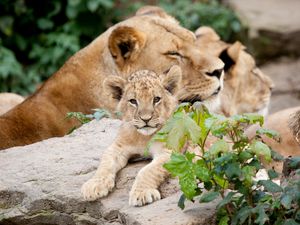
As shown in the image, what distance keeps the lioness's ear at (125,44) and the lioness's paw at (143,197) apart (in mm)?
2076

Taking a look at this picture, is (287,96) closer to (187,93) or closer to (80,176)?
(187,93)

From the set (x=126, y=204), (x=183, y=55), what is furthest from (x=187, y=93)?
(x=126, y=204)

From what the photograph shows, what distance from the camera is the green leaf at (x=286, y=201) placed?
382 cm

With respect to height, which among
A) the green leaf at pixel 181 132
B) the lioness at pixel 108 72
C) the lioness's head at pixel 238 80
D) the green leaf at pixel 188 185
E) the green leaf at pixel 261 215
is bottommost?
the lioness's head at pixel 238 80

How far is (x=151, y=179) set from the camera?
4.32m

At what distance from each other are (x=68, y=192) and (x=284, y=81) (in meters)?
6.63

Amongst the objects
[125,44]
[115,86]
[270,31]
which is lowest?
[270,31]

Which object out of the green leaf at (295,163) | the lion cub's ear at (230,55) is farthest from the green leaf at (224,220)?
the lion cub's ear at (230,55)

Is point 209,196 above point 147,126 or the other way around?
the other way around

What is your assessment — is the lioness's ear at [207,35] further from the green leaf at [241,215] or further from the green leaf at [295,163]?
the green leaf at [241,215]

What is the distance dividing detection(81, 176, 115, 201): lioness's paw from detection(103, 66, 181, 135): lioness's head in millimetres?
294

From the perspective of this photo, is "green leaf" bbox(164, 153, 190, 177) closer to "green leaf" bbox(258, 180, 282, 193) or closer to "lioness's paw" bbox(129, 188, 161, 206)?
"lioness's paw" bbox(129, 188, 161, 206)

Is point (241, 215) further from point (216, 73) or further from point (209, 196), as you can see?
point (216, 73)

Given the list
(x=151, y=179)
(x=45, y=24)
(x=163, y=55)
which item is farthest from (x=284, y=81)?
(x=151, y=179)
